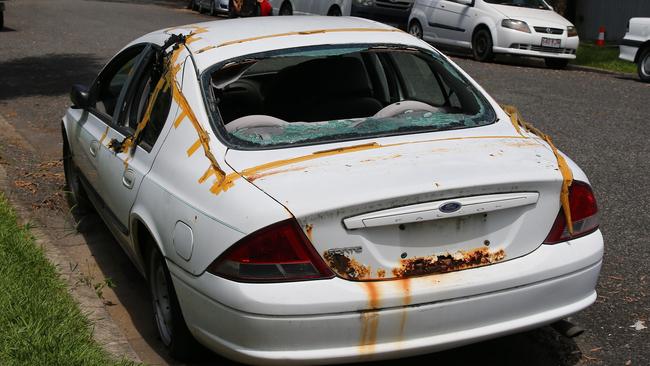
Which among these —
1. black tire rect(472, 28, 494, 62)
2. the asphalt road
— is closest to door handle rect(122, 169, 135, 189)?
the asphalt road

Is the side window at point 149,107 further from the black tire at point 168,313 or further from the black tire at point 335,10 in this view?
the black tire at point 335,10

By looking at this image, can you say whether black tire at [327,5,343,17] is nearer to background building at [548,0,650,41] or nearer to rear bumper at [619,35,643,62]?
background building at [548,0,650,41]

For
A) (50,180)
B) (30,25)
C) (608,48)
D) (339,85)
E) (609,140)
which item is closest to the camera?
(339,85)

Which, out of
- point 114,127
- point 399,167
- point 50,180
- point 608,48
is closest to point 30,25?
point 608,48

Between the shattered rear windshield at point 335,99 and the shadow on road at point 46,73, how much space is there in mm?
8102

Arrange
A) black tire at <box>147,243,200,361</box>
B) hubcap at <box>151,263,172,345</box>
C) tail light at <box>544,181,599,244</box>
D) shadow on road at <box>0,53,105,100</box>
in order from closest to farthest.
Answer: tail light at <box>544,181,599,244</box> < black tire at <box>147,243,200,361</box> < hubcap at <box>151,263,172,345</box> < shadow on road at <box>0,53,105,100</box>

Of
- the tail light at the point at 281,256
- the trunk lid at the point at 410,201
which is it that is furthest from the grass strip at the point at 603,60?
the tail light at the point at 281,256

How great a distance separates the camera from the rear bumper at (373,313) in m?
3.66

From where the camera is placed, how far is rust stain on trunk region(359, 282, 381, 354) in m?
3.67

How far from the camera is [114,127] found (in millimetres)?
5492

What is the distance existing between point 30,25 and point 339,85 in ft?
65.7

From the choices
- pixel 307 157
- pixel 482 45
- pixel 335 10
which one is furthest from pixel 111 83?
pixel 335 10

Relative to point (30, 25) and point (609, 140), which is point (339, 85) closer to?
point (609, 140)

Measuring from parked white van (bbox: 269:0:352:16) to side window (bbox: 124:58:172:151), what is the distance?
53.5 feet
